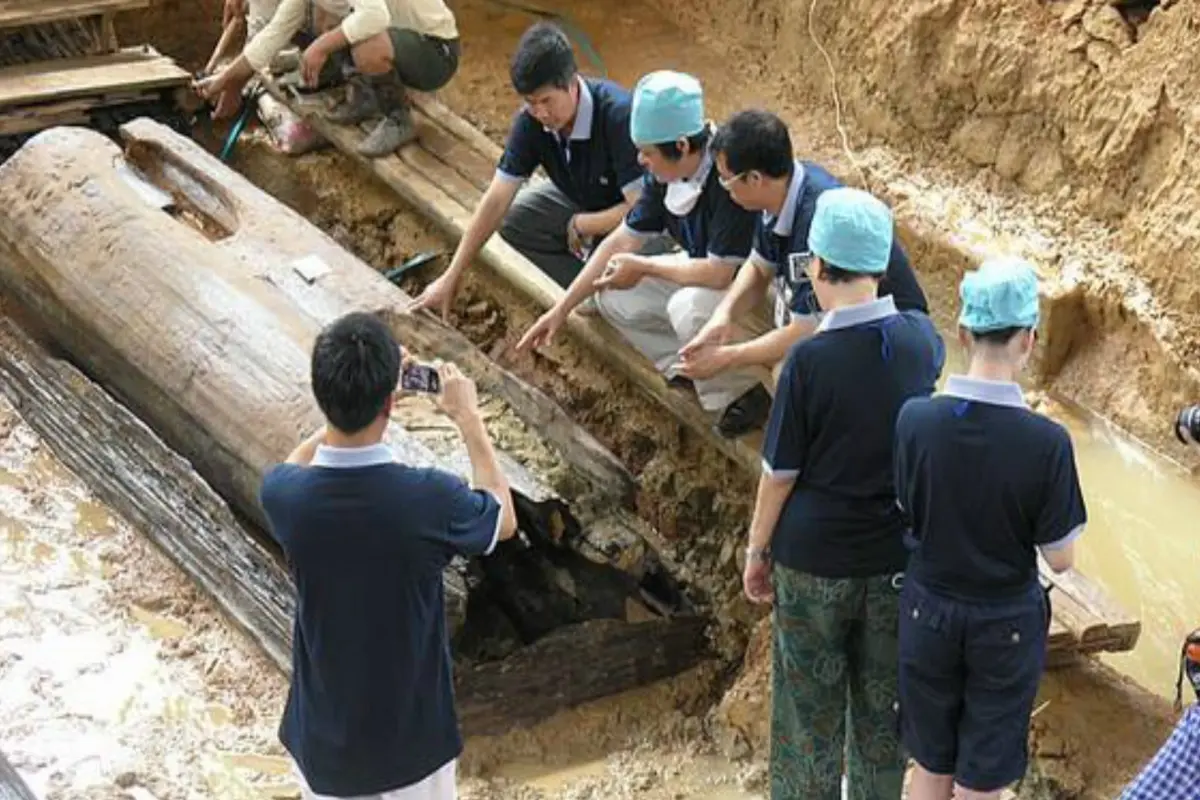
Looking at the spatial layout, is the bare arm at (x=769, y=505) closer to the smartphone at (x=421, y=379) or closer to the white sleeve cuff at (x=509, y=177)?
the smartphone at (x=421, y=379)

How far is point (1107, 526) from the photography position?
263 inches

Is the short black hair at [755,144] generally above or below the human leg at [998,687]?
above

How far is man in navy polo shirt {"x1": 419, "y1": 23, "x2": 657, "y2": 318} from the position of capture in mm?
5711

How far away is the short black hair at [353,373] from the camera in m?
3.62

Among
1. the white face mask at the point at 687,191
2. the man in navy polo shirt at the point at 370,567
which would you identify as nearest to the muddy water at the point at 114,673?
the man in navy polo shirt at the point at 370,567

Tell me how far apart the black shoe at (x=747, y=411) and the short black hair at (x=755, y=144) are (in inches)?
45.2

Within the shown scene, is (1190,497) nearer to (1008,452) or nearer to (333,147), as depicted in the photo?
(1008,452)

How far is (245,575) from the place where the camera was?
5926 millimetres

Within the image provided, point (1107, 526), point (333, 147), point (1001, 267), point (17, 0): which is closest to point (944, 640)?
point (1001, 267)

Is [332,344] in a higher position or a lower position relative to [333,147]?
higher

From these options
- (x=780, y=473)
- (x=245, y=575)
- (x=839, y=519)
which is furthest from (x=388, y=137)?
(x=839, y=519)

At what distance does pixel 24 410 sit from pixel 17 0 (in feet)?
8.02

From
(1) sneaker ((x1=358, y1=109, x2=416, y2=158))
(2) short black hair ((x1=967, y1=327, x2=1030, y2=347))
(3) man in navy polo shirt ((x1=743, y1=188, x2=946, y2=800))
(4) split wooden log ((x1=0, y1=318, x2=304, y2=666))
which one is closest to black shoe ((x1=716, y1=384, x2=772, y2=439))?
(4) split wooden log ((x1=0, y1=318, x2=304, y2=666))

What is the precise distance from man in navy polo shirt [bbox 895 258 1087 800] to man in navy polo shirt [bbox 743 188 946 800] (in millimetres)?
Result: 186
